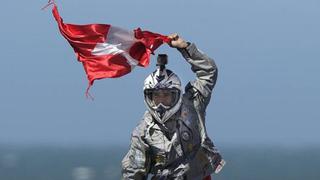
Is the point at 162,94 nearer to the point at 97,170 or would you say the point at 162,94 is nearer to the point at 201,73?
the point at 201,73

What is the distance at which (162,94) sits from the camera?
16812 millimetres

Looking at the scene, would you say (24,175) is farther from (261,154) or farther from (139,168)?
(139,168)

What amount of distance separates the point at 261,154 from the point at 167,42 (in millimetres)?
83757

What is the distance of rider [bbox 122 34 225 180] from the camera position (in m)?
16.8

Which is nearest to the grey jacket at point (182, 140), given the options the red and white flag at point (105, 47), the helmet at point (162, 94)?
the helmet at point (162, 94)

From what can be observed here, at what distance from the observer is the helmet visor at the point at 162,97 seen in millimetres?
16797

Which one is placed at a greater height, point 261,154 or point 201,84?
point 201,84

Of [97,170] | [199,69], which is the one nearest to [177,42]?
[199,69]

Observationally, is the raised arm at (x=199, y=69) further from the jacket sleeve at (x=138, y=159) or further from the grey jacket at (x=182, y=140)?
the jacket sleeve at (x=138, y=159)

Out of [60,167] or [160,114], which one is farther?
[60,167]

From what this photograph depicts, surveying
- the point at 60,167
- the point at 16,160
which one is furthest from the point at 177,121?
the point at 16,160

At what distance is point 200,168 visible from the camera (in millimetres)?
17109

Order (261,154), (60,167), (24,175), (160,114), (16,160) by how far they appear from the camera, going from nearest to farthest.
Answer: (160,114), (24,175), (60,167), (16,160), (261,154)

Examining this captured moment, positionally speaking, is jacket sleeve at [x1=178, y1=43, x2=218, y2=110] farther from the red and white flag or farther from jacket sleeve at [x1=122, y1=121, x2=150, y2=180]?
jacket sleeve at [x1=122, y1=121, x2=150, y2=180]
